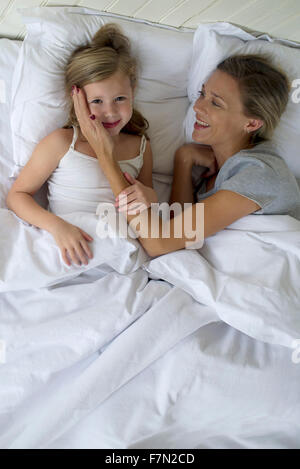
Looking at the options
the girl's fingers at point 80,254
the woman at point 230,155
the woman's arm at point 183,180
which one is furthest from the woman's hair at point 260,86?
the girl's fingers at point 80,254

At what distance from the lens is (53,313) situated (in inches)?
35.2

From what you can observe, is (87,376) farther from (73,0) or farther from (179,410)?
(73,0)

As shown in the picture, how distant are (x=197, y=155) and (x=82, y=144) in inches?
14.7

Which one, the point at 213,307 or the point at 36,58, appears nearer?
the point at 213,307

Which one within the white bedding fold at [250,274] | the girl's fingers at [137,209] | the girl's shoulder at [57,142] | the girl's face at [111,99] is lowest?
the white bedding fold at [250,274]

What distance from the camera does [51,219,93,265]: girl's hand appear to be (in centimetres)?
93

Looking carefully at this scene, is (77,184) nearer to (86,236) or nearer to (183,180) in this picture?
(86,236)

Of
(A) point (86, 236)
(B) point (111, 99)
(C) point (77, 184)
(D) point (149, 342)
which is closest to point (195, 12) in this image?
(B) point (111, 99)

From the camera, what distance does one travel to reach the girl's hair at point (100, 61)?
40.9 inches

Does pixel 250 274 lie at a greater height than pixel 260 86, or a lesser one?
lesser

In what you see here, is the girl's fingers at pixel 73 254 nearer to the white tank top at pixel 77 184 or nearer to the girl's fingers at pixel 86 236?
the girl's fingers at pixel 86 236

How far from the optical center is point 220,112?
114 cm

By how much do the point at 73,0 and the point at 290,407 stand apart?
1161mm

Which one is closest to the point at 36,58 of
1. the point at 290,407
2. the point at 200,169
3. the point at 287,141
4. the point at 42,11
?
the point at 42,11
